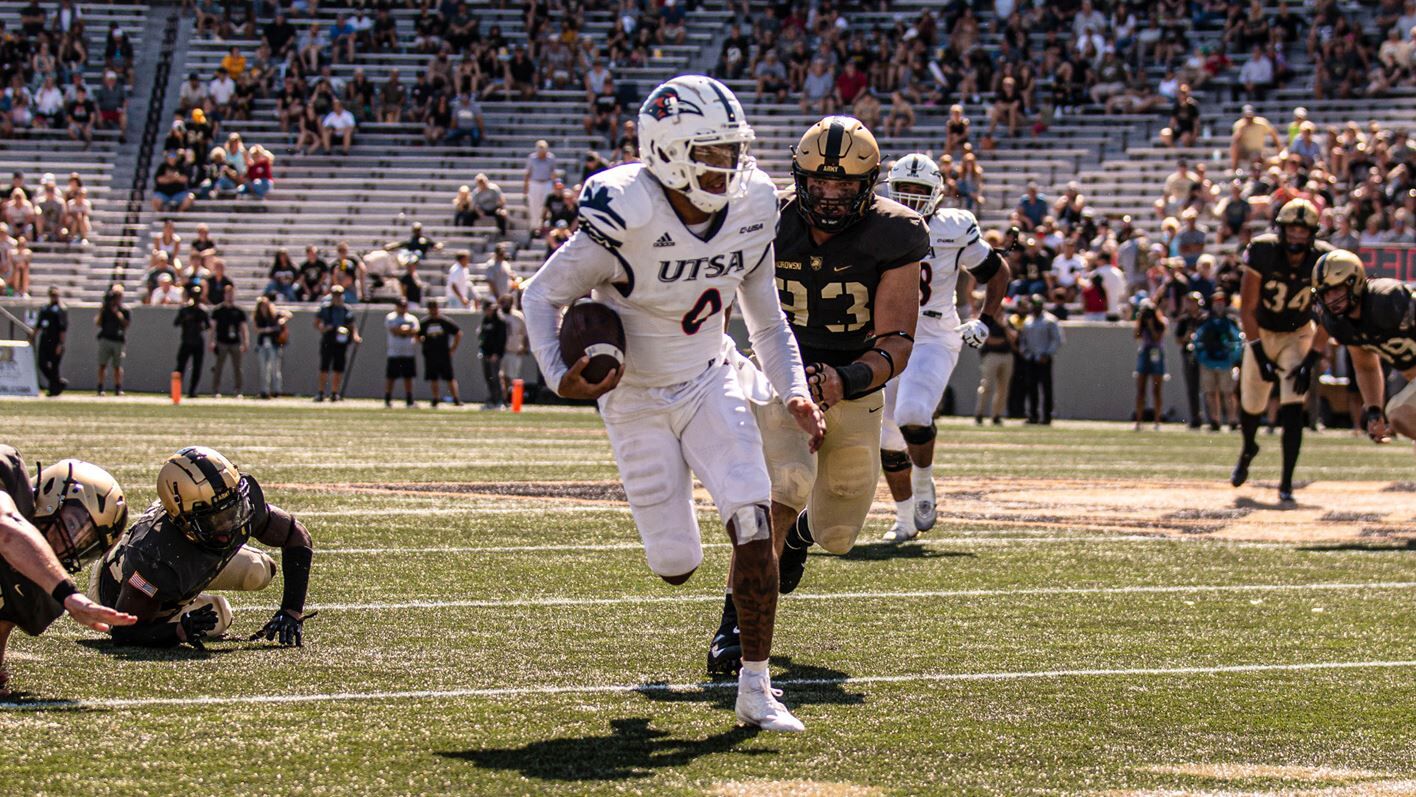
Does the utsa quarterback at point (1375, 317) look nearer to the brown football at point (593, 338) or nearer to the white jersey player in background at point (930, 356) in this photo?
the white jersey player in background at point (930, 356)

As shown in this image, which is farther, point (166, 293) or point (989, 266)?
point (166, 293)

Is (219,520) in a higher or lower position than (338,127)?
lower

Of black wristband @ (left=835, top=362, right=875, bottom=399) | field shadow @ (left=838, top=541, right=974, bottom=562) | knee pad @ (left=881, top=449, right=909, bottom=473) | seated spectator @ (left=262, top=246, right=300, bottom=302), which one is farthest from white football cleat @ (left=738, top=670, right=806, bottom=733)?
seated spectator @ (left=262, top=246, right=300, bottom=302)

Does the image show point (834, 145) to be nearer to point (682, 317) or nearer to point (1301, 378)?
point (682, 317)

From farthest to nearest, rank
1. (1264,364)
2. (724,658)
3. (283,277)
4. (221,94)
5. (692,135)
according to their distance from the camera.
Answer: (221,94) < (283,277) < (1264,364) < (724,658) < (692,135)

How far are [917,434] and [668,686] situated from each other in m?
4.31

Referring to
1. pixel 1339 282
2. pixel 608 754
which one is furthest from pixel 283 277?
pixel 608 754

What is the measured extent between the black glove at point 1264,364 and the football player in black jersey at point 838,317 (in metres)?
6.41

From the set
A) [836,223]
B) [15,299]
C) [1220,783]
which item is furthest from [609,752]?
[15,299]

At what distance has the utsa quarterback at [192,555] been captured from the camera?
6.24 metres

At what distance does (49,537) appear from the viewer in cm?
585

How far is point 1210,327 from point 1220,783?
59.1 feet

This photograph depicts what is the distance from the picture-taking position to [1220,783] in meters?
4.77

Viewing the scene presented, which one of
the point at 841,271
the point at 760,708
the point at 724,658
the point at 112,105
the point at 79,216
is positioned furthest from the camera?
the point at 112,105
